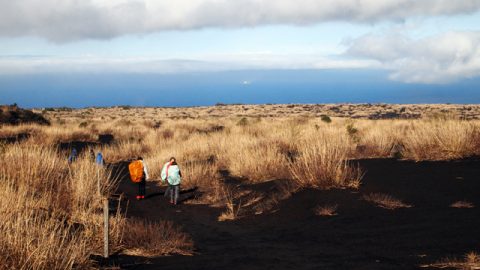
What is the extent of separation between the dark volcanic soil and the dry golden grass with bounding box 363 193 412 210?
0.17 meters

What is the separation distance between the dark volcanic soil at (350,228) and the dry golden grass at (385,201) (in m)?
0.17

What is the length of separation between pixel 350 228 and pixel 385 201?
1656mm

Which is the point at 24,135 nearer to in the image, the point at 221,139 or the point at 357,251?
the point at 221,139

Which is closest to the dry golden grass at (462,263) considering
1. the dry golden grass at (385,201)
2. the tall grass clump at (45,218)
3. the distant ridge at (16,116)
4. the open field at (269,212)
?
the open field at (269,212)

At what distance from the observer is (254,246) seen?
8781 millimetres

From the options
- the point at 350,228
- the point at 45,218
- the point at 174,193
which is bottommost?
the point at 174,193

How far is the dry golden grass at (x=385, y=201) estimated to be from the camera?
10.5 meters

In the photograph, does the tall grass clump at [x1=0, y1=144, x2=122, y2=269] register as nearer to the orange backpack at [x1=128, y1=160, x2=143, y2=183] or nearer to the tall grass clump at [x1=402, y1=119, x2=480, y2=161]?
the orange backpack at [x1=128, y1=160, x2=143, y2=183]

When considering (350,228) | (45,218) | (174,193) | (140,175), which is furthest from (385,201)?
(140,175)

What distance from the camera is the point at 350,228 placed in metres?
9.45

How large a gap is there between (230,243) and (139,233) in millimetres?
1877

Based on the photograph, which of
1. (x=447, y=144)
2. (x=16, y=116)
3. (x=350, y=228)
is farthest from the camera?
(x=16, y=116)

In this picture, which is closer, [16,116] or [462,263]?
[462,263]

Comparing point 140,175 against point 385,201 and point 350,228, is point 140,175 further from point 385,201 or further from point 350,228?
point 350,228
